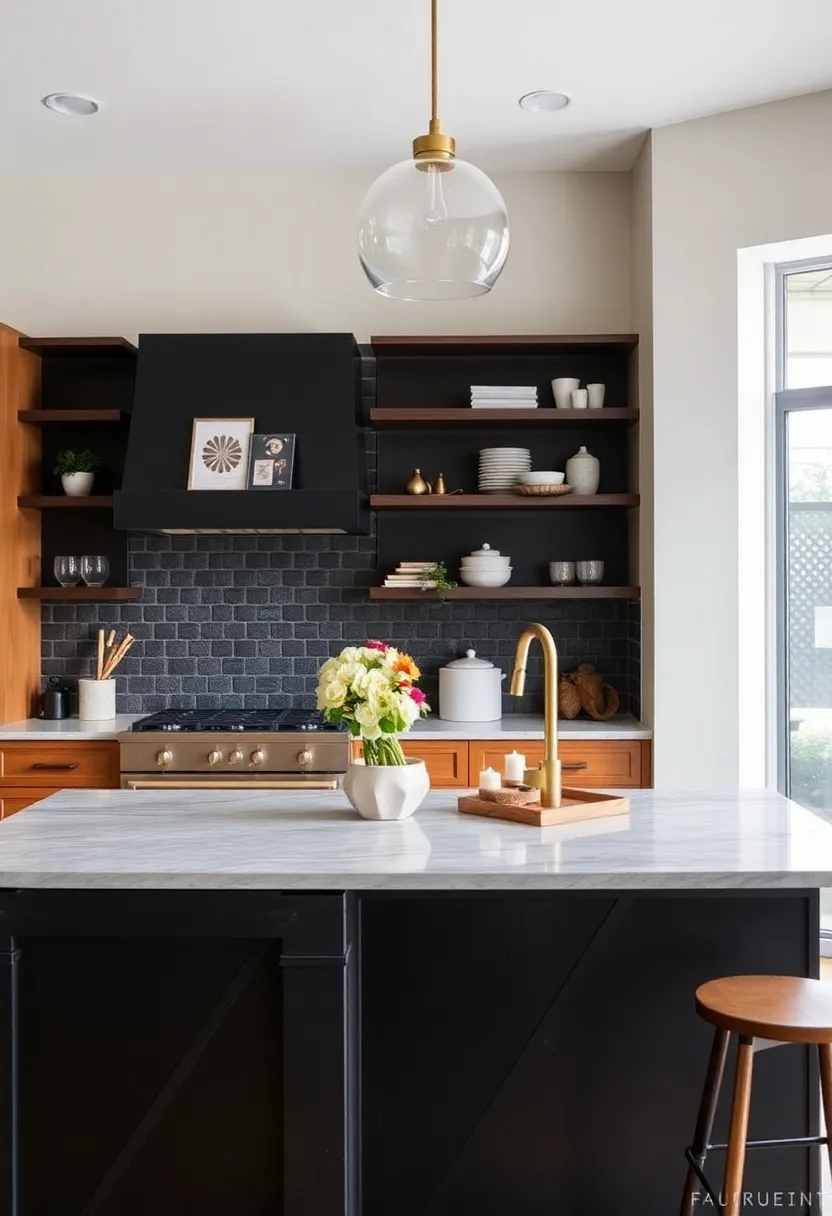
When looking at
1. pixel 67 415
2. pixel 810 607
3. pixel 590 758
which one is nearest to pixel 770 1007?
pixel 590 758

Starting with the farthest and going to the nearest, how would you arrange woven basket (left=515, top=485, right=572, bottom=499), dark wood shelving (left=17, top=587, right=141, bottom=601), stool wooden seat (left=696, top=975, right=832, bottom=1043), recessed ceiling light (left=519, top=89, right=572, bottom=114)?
1. dark wood shelving (left=17, top=587, right=141, bottom=601)
2. woven basket (left=515, top=485, right=572, bottom=499)
3. recessed ceiling light (left=519, top=89, right=572, bottom=114)
4. stool wooden seat (left=696, top=975, right=832, bottom=1043)

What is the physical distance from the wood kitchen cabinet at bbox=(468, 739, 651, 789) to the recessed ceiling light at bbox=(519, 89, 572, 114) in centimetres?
236

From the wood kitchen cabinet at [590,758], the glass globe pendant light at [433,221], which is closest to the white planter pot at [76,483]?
the wood kitchen cabinet at [590,758]

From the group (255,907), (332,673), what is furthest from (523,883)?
(332,673)

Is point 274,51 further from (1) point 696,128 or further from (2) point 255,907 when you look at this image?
(2) point 255,907

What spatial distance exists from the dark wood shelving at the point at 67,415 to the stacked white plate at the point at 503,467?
5.04ft

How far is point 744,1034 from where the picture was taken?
2043 mm

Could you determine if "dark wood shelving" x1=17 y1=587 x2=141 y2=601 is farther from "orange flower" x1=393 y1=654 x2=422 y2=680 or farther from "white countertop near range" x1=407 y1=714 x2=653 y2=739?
"orange flower" x1=393 y1=654 x2=422 y2=680

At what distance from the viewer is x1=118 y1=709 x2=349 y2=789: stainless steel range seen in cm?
439

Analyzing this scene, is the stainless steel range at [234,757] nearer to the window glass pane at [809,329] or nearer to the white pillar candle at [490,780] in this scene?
the white pillar candle at [490,780]

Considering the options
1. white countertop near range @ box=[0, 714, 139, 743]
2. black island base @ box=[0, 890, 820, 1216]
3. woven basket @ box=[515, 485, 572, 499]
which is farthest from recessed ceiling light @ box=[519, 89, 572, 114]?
black island base @ box=[0, 890, 820, 1216]

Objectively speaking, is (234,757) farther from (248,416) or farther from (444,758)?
(248,416)

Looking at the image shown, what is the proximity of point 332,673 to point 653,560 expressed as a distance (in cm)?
223

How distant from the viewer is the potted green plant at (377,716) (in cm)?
254
